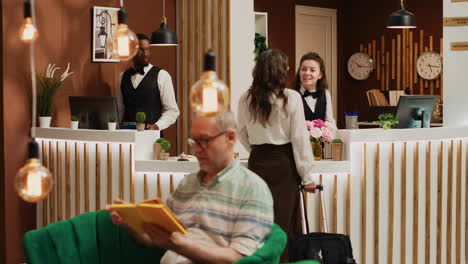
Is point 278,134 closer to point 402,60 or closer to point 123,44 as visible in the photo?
point 123,44

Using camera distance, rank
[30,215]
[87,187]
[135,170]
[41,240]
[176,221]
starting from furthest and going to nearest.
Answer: [30,215], [87,187], [135,170], [41,240], [176,221]

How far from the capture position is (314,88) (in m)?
6.23

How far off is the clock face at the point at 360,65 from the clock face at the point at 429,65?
101cm

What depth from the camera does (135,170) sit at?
627 cm

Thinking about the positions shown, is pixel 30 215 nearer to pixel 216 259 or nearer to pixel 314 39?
pixel 216 259

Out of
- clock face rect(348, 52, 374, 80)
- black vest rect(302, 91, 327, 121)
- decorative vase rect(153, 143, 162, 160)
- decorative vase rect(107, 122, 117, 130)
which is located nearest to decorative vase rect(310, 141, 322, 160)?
Answer: black vest rect(302, 91, 327, 121)

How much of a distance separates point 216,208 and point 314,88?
2979 millimetres

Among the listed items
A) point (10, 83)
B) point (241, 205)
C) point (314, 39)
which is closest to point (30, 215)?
point (10, 83)

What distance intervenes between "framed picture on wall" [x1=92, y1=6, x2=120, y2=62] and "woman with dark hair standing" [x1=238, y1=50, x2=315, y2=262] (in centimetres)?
243

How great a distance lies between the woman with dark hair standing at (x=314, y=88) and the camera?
20.2 ft

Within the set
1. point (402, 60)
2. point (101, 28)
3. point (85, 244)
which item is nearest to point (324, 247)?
point (85, 244)

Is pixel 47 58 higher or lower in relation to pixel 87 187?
higher

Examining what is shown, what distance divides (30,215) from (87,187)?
0.77 m

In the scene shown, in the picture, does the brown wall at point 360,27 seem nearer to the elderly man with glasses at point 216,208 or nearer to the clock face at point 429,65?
the clock face at point 429,65
